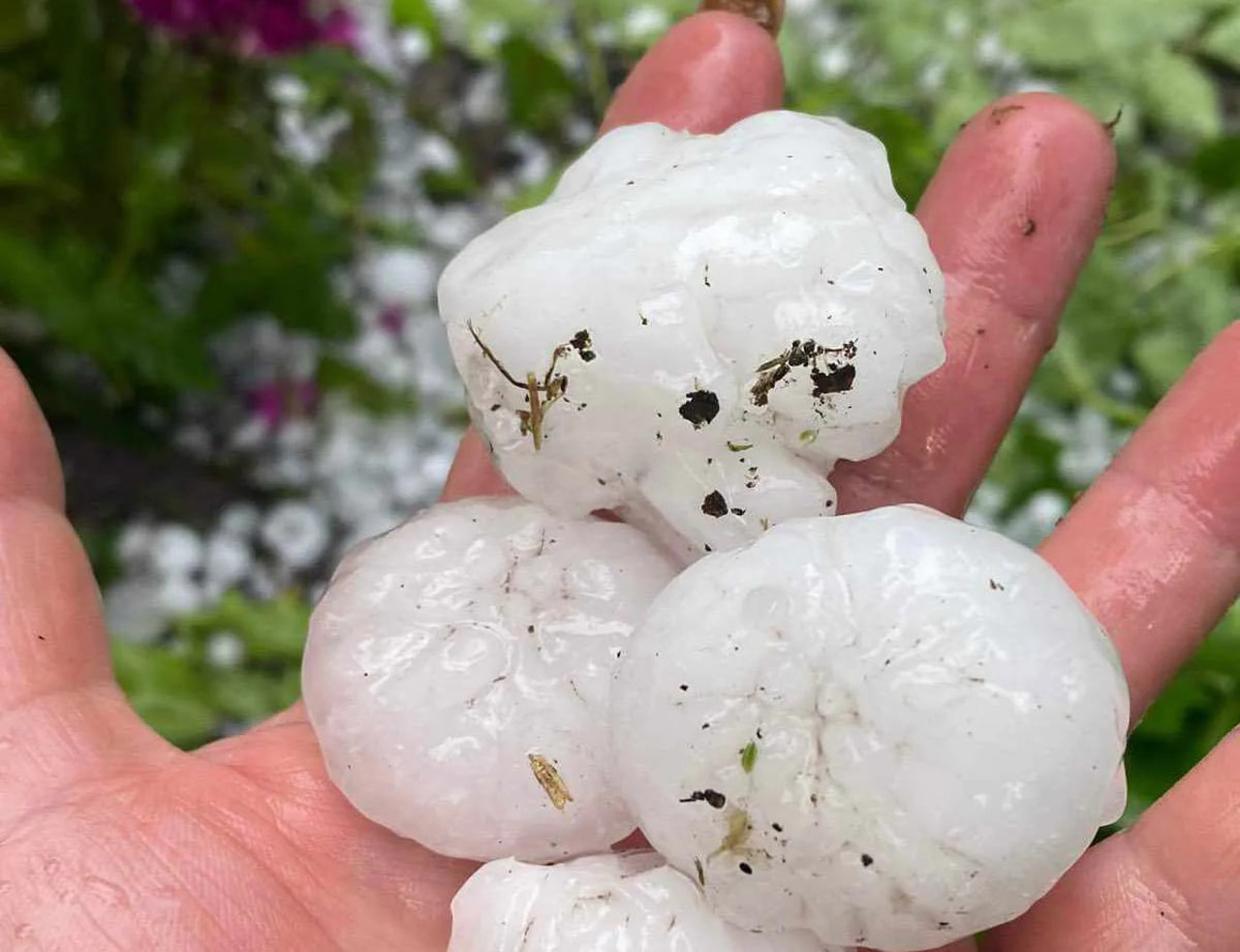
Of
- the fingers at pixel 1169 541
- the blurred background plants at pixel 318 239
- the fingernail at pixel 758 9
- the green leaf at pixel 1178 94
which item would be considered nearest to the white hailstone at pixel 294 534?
the blurred background plants at pixel 318 239

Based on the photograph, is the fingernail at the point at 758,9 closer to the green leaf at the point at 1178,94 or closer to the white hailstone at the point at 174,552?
the green leaf at the point at 1178,94

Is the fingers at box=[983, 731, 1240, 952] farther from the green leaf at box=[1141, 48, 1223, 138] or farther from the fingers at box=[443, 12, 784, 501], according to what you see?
the green leaf at box=[1141, 48, 1223, 138]

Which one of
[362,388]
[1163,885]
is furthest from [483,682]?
[362,388]

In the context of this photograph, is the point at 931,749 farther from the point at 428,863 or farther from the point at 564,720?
the point at 428,863

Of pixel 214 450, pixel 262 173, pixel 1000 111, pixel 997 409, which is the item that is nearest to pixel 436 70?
pixel 262 173

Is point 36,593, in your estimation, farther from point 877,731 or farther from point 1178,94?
point 1178,94

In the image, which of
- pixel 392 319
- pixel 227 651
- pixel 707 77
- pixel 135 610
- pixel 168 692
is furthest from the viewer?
pixel 392 319

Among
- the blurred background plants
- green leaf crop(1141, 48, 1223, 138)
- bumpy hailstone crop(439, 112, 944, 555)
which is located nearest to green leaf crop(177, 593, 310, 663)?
the blurred background plants

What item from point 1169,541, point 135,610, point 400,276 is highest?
point 1169,541
